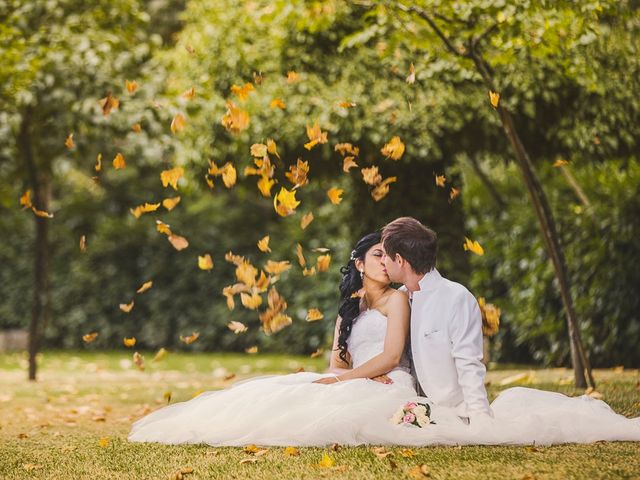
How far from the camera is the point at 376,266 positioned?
5.37 meters

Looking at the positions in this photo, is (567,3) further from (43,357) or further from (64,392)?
(43,357)

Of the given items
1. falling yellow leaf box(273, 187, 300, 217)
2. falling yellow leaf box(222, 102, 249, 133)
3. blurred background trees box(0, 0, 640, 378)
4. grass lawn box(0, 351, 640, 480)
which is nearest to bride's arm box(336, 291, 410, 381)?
grass lawn box(0, 351, 640, 480)

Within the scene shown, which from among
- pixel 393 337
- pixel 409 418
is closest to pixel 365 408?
pixel 409 418

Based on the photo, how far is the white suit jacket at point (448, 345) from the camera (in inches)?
188

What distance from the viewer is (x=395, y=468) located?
13.7 ft

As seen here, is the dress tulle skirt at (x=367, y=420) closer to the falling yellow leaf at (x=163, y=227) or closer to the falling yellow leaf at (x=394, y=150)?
the falling yellow leaf at (x=163, y=227)

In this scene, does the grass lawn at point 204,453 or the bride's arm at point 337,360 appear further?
the bride's arm at point 337,360

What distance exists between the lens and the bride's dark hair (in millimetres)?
5457

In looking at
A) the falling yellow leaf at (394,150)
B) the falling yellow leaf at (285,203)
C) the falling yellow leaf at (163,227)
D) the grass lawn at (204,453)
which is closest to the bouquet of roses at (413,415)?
the grass lawn at (204,453)

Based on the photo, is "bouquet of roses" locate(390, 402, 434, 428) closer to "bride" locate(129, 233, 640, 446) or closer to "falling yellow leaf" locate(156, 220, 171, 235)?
"bride" locate(129, 233, 640, 446)

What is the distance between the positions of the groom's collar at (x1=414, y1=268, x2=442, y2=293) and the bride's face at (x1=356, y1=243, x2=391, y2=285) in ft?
1.16

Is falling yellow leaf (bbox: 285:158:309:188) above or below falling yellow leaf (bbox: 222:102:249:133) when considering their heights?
below

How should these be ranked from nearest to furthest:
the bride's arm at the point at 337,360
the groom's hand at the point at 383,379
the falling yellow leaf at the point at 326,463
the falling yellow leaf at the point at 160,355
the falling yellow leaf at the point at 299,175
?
the falling yellow leaf at the point at 326,463, the groom's hand at the point at 383,379, the bride's arm at the point at 337,360, the falling yellow leaf at the point at 160,355, the falling yellow leaf at the point at 299,175

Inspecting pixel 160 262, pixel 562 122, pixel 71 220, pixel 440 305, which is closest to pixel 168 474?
pixel 440 305
